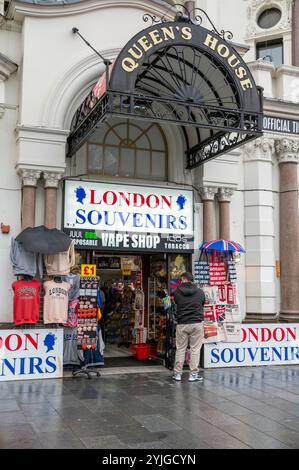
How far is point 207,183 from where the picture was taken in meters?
11.2

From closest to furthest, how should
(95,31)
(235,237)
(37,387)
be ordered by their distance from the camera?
(37,387) < (95,31) < (235,237)

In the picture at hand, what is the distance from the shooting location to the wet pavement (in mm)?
5574

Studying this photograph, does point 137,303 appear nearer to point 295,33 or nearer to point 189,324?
point 189,324

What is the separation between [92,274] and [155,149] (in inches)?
143

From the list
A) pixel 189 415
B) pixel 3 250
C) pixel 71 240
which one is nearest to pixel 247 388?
pixel 189 415

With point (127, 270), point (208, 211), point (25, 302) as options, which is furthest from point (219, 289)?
point (25, 302)

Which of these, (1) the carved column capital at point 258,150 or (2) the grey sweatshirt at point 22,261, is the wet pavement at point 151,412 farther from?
(1) the carved column capital at point 258,150

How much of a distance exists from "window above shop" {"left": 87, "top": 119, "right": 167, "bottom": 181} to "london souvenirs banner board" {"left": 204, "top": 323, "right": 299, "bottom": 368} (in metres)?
3.98

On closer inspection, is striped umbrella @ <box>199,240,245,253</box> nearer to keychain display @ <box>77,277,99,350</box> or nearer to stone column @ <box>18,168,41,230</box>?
keychain display @ <box>77,277,99,350</box>

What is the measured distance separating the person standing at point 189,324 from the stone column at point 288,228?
11.9 ft

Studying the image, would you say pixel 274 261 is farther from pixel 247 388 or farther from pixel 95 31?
pixel 95 31

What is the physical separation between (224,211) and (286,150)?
245 cm

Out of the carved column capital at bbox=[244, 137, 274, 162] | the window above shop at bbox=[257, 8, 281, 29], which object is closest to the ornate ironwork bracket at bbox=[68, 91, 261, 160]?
the carved column capital at bbox=[244, 137, 274, 162]

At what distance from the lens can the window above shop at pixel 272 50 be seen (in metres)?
17.1
